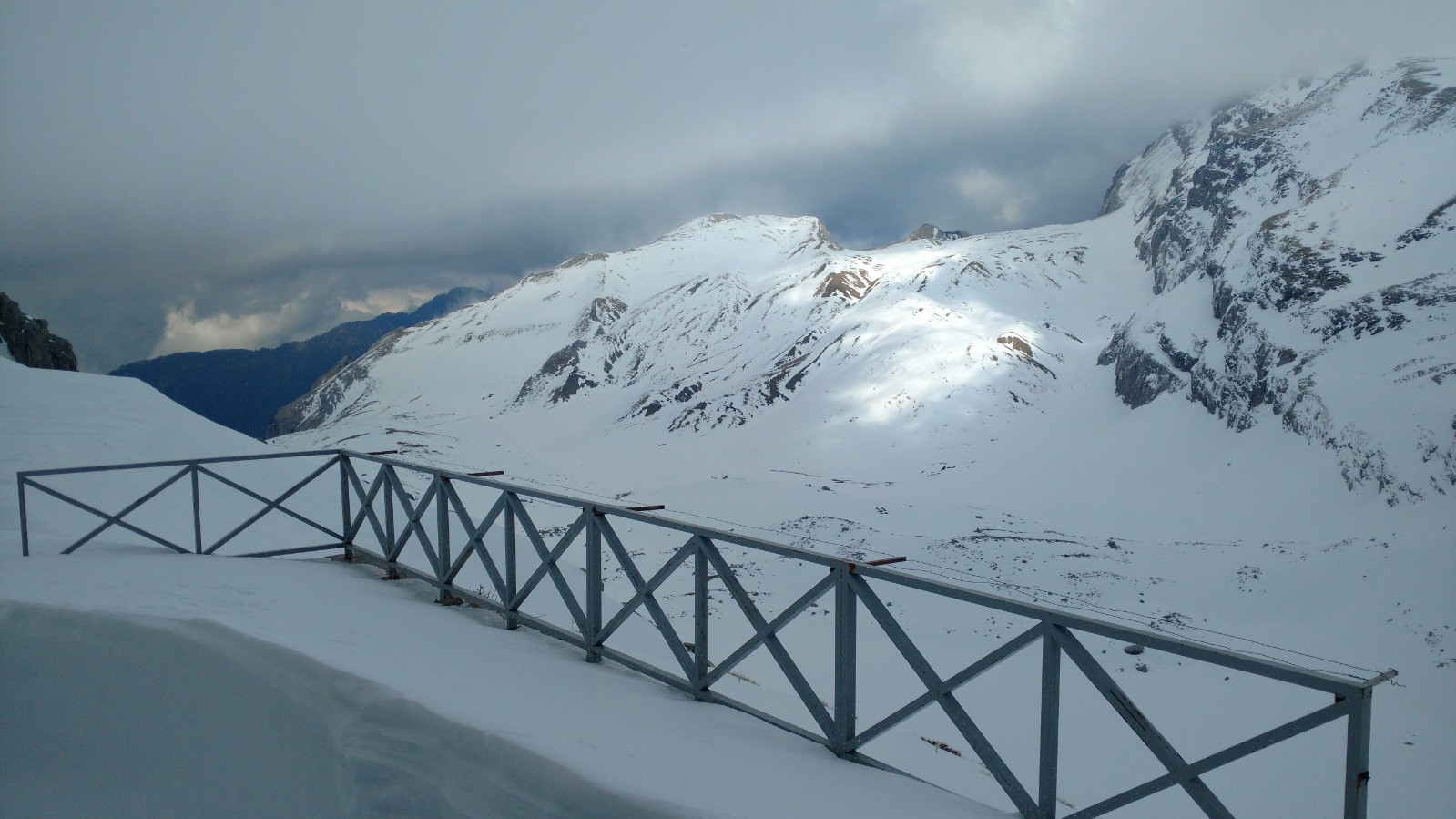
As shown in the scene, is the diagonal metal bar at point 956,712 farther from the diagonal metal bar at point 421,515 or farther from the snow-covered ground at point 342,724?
the diagonal metal bar at point 421,515

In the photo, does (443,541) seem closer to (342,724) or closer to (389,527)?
(389,527)

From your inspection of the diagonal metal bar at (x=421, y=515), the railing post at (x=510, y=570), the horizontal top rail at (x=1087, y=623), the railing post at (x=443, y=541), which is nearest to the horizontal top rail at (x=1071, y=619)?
the horizontal top rail at (x=1087, y=623)

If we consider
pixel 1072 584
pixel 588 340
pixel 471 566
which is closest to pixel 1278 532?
pixel 1072 584

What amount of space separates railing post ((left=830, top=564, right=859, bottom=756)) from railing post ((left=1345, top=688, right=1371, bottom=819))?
2260mm

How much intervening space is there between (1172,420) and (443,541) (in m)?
58.0

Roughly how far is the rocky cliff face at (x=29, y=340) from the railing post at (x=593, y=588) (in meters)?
51.2

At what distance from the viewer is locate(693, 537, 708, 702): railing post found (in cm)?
511

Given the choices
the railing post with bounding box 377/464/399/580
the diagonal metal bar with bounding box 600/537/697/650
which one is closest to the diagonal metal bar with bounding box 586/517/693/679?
the diagonal metal bar with bounding box 600/537/697/650

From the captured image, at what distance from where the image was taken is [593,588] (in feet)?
19.4

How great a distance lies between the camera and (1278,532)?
32.1 meters

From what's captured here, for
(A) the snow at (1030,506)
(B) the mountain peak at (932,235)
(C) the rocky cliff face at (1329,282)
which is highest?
(B) the mountain peak at (932,235)

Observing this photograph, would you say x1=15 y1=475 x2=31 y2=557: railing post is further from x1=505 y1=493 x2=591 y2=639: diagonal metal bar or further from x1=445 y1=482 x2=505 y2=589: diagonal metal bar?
x1=505 y1=493 x2=591 y2=639: diagonal metal bar

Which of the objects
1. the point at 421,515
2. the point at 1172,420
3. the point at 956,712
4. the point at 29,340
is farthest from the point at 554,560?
the point at 29,340

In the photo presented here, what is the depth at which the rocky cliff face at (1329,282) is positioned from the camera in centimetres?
3603
